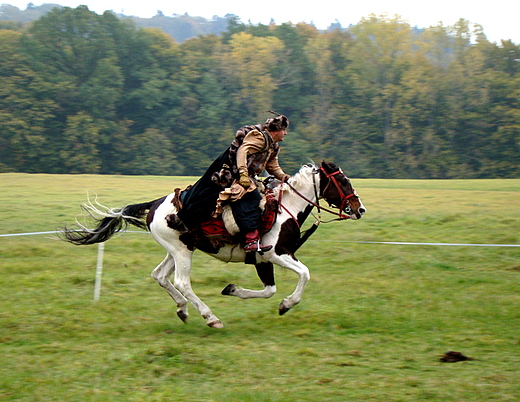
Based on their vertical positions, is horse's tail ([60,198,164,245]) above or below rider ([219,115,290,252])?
below

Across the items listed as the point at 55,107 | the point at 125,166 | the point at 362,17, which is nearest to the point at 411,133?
the point at 362,17

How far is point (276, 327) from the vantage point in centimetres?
742

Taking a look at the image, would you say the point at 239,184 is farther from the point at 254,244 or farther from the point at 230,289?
the point at 230,289

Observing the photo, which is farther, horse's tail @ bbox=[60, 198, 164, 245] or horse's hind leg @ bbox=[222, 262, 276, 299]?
horse's tail @ bbox=[60, 198, 164, 245]

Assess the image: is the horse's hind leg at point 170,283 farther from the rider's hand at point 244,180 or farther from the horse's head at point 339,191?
the horse's head at point 339,191

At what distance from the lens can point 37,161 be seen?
52.1 m

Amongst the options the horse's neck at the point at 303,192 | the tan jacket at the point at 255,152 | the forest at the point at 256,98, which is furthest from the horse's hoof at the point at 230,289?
the forest at the point at 256,98

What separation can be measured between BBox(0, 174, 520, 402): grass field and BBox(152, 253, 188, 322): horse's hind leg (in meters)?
0.16

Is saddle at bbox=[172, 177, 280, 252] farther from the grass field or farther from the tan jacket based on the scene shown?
the grass field

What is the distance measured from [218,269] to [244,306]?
105 inches

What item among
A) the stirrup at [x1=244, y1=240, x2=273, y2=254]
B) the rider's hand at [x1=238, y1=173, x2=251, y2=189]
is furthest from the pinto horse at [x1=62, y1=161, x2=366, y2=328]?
the rider's hand at [x1=238, y1=173, x2=251, y2=189]

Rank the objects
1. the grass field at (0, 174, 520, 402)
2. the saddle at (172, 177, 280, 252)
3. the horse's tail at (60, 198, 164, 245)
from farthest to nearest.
→ the horse's tail at (60, 198, 164, 245) → the saddle at (172, 177, 280, 252) → the grass field at (0, 174, 520, 402)

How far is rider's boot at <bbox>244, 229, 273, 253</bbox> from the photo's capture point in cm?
726

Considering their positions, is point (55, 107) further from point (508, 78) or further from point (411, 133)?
point (508, 78)
